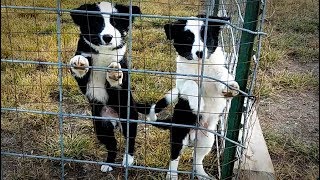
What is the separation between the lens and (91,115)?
12.8ft

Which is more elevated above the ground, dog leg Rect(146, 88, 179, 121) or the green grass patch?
dog leg Rect(146, 88, 179, 121)

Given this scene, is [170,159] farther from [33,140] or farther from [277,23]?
[277,23]

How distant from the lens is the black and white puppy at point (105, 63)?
3.10 meters

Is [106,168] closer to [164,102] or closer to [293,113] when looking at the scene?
[164,102]

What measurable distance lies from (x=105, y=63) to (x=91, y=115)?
773 mm

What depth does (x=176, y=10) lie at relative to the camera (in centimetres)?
630

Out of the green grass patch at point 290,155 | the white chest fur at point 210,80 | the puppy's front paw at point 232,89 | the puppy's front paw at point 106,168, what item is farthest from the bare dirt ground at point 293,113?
the puppy's front paw at point 106,168

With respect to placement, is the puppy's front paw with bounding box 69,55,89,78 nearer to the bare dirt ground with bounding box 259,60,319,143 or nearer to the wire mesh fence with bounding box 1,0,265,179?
the wire mesh fence with bounding box 1,0,265,179

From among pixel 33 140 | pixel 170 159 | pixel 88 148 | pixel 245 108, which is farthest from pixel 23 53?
pixel 245 108

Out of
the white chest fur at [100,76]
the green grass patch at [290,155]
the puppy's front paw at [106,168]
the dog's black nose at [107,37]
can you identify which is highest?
the dog's black nose at [107,37]

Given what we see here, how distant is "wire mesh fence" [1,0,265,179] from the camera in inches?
105

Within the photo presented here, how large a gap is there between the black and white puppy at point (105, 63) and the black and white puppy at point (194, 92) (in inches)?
12.3

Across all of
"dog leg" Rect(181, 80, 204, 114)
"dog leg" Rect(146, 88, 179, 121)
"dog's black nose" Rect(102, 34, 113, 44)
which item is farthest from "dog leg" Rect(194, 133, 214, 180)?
"dog's black nose" Rect(102, 34, 113, 44)

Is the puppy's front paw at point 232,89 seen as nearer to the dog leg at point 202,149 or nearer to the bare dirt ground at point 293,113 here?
the dog leg at point 202,149
